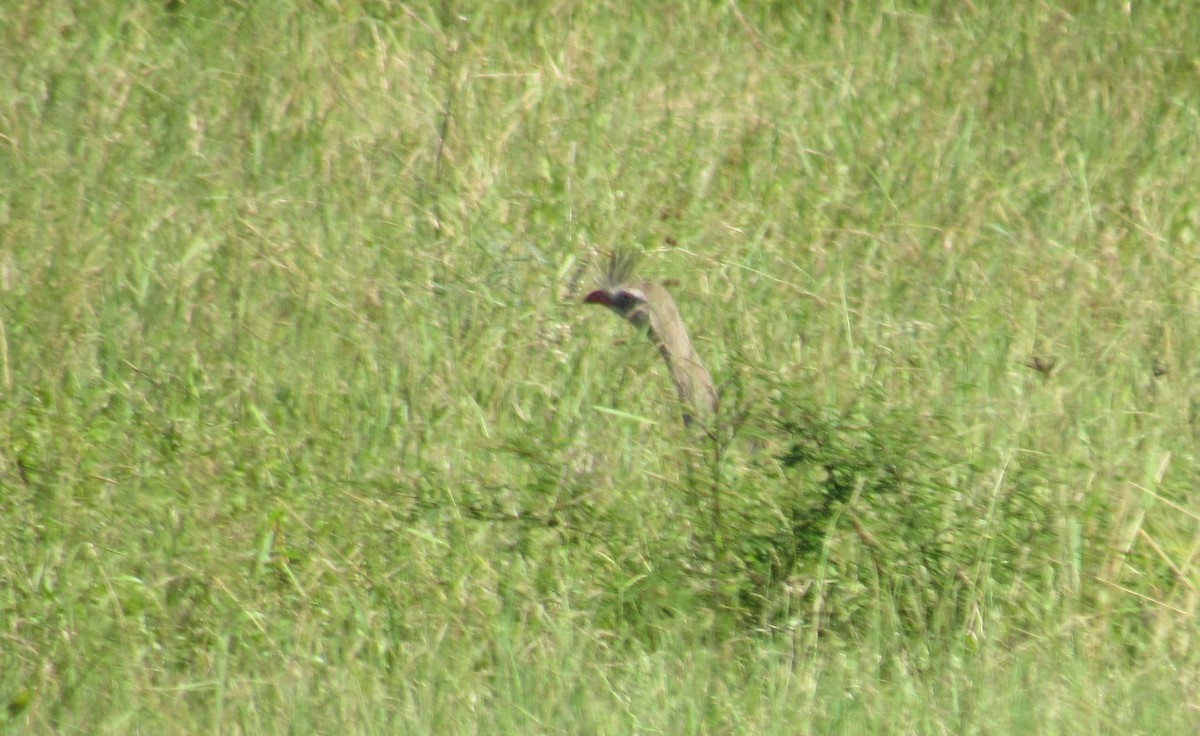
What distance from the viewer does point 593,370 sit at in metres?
4.62

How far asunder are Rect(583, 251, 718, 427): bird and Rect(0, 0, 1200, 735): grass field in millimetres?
95

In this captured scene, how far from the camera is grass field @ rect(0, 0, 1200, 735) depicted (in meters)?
3.40

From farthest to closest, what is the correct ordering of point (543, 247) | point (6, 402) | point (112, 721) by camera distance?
point (543, 247) < point (6, 402) < point (112, 721)

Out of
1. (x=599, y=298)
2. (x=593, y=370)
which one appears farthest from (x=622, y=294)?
(x=593, y=370)

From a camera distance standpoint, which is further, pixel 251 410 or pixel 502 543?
pixel 251 410

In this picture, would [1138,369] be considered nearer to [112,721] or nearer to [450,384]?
[450,384]

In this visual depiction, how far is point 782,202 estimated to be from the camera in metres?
5.55

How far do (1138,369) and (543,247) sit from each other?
1769 millimetres

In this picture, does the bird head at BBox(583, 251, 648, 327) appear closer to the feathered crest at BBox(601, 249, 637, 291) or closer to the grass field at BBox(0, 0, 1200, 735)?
the feathered crest at BBox(601, 249, 637, 291)

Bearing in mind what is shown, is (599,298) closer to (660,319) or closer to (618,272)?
(618,272)

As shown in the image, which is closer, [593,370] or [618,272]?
[593,370]

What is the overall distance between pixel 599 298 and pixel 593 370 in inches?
8.8

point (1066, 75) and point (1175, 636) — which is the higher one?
point (1066, 75)

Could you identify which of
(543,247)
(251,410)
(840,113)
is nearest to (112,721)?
(251,410)
